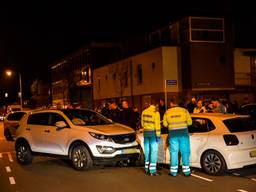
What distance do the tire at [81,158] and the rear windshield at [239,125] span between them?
3.65m

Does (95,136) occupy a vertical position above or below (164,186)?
above

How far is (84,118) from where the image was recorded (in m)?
13.2

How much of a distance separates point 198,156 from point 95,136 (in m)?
2.69

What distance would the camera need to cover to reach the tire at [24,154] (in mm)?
13773

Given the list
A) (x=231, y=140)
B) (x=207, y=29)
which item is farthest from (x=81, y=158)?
(x=207, y=29)

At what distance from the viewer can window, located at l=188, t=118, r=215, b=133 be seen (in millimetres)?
11008

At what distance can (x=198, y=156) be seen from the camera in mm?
11070

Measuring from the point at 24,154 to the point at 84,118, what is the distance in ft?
7.47

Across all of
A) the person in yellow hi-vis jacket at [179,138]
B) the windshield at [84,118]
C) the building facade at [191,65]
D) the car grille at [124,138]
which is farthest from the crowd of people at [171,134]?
the building facade at [191,65]

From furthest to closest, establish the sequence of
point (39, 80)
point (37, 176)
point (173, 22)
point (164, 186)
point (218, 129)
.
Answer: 1. point (39, 80)
2. point (173, 22)
3. point (37, 176)
4. point (218, 129)
5. point (164, 186)

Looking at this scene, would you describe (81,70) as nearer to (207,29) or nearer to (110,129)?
(207,29)

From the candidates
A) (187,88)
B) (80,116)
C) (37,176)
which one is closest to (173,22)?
(187,88)

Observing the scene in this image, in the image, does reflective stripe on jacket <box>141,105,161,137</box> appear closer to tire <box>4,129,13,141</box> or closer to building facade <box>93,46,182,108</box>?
building facade <box>93,46,182,108</box>

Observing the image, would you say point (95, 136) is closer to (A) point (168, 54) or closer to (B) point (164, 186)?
(B) point (164, 186)
